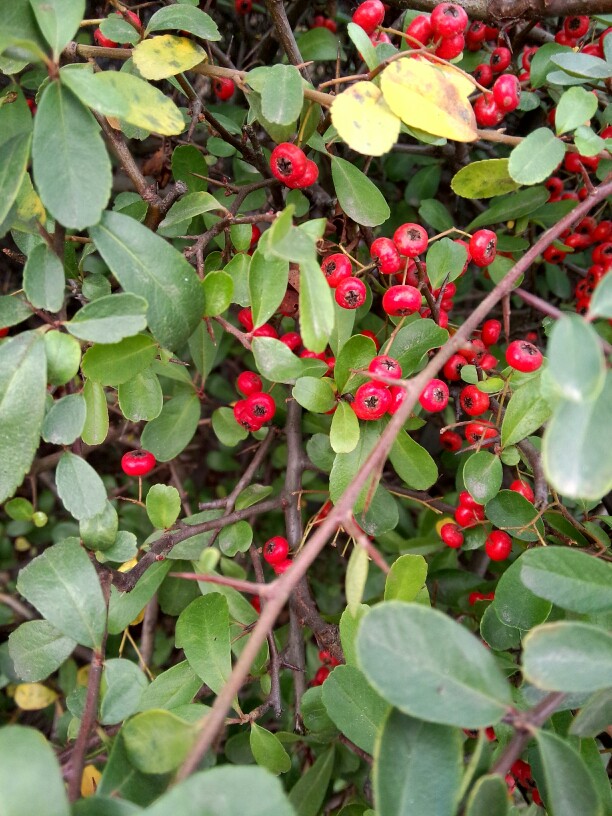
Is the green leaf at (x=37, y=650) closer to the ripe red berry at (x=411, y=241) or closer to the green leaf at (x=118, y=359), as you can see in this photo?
the green leaf at (x=118, y=359)

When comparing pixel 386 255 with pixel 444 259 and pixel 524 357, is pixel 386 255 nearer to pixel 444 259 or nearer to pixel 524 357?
pixel 444 259

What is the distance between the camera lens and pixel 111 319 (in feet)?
3.05

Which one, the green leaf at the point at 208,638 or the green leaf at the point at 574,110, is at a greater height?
the green leaf at the point at 574,110

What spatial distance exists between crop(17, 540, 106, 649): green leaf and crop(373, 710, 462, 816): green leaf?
0.46 m

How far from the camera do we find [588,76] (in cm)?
113

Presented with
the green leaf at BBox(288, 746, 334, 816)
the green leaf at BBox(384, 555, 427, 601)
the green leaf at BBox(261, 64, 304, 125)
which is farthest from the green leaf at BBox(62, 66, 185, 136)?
the green leaf at BBox(288, 746, 334, 816)

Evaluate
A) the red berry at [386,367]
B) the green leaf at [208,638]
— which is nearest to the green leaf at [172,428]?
the green leaf at [208,638]

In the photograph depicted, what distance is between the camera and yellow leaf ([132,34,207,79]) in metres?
1.12

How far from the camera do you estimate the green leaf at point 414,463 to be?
4.16 feet

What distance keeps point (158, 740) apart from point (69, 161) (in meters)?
0.77

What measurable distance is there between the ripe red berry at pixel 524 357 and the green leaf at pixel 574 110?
1.20 feet

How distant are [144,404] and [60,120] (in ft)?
1.63

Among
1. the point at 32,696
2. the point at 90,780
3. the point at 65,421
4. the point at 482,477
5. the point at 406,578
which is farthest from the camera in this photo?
the point at 32,696

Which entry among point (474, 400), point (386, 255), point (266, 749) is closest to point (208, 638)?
point (266, 749)
